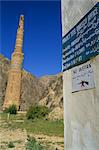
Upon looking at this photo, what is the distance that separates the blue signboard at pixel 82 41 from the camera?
3.31m

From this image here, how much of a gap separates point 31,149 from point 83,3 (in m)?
5.60

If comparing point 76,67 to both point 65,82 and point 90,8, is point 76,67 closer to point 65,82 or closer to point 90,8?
point 65,82

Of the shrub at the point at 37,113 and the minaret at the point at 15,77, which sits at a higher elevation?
the minaret at the point at 15,77

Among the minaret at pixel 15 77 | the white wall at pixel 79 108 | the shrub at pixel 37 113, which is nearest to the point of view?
the white wall at pixel 79 108

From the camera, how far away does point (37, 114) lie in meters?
41.0

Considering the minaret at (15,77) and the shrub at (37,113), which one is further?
the minaret at (15,77)

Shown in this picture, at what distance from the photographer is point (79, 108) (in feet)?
12.3

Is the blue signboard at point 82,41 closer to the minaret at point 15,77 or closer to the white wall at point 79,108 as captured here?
the white wall at point 79,108

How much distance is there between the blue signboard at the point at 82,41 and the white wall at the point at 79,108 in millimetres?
124

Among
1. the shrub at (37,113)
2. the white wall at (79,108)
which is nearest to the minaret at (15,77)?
the shrub at (37,113)

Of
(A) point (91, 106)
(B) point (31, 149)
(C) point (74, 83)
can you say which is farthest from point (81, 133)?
(B) point (31, 149)

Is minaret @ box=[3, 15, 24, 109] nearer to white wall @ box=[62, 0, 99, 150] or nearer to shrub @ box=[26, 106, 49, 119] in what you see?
shrub @ box=[26, 106, 49, 119]

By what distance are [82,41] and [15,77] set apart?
7064 cm

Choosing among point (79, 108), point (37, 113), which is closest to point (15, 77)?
point (37, 113)
